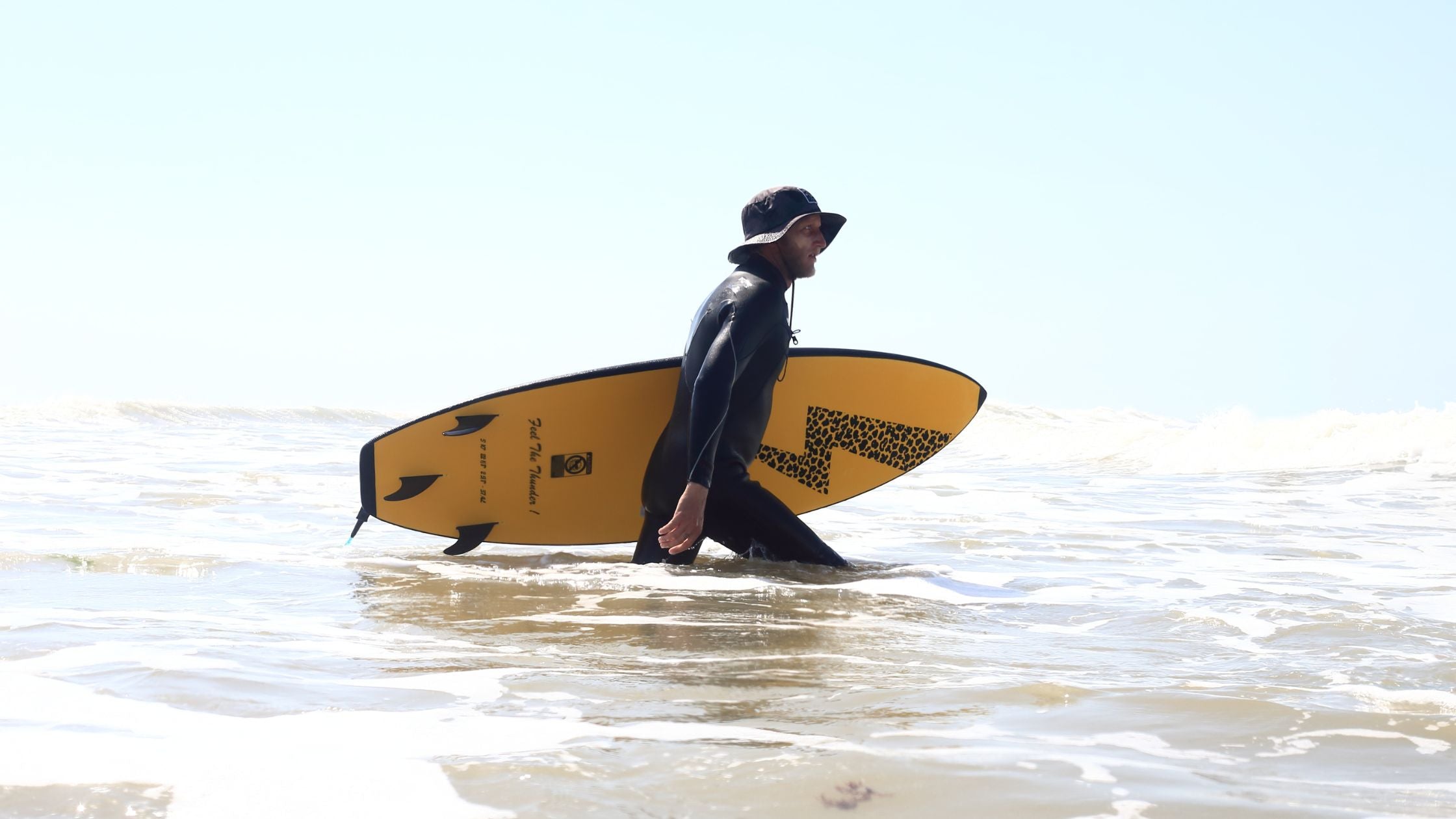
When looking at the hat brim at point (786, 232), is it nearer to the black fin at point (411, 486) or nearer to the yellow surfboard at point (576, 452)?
the yellow surfboard at point (576, 452)

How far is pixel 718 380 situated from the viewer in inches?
145

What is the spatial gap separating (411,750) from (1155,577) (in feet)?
10.4

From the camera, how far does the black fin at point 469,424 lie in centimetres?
461

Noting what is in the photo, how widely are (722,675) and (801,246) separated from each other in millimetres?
1984

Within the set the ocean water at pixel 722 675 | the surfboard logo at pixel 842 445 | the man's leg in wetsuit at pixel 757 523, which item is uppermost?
the surfboard logo at pixel 842 445

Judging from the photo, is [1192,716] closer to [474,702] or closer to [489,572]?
[474,702]

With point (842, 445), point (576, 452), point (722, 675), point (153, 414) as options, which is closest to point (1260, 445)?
point (842, 445)

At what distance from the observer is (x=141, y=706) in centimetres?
201

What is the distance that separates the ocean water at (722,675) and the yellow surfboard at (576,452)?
0.19 m

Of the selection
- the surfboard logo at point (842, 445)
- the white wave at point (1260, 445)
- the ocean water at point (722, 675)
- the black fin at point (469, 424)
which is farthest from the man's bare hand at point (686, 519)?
the white wave at point (1260, 445)

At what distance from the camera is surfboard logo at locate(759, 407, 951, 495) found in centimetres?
482

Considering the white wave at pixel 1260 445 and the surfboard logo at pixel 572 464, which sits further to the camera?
the white wave at pixel 1260 445

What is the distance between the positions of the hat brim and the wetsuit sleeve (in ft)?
0.85

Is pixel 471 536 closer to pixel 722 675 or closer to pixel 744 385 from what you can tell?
pixel 744 385
